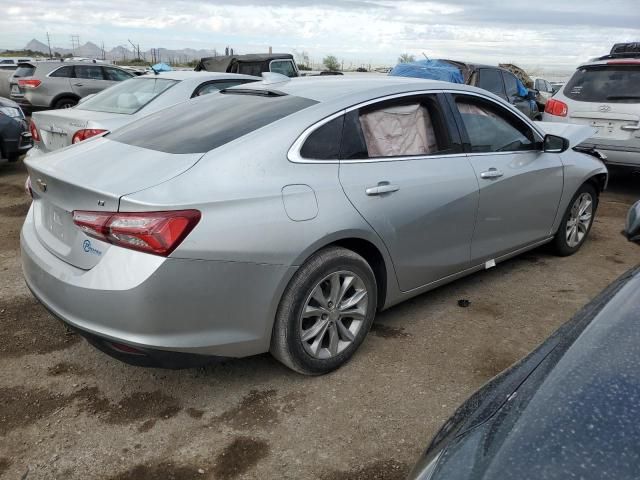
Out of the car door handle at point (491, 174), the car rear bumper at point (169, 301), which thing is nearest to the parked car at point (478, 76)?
the car door handle at point (491, 174)

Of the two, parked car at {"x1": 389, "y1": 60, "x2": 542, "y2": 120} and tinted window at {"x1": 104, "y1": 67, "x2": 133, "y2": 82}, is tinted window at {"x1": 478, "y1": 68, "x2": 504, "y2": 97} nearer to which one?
parked car at {"x1": 389, "y1": 60, "x2": 542, "y2": 120}

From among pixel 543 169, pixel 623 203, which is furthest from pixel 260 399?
pixel 623 203

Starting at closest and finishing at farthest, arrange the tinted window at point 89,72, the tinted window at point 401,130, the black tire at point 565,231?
the tinted window at point 401,130
the black tire at point 565,231
the tinted window at point 89,72

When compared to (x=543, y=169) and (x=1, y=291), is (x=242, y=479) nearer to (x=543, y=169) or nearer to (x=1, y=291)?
(x=1, y=291)

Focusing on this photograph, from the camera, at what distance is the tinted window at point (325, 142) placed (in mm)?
2969

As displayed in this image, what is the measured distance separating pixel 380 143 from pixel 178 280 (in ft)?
4.93

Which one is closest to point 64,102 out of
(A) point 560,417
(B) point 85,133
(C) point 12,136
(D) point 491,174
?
(C) point 12,136

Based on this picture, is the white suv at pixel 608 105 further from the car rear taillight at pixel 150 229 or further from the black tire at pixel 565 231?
the car rear taillight at pixel 150 229

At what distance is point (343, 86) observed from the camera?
3.46 meters

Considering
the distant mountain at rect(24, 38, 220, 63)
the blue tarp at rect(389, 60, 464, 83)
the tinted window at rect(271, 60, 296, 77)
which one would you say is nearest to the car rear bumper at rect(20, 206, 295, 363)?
the blue tarp at rect(389, 60, 464, 83)

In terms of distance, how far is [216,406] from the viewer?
9.47ft

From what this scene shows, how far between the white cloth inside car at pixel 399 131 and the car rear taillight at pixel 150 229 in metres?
1.26

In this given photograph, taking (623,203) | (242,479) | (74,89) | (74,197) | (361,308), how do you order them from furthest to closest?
1. (74,89)
2. (623,203)
3. (361,308)
4. (74,197)
5. (242,479)

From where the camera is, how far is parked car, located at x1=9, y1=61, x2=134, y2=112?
13484mm
